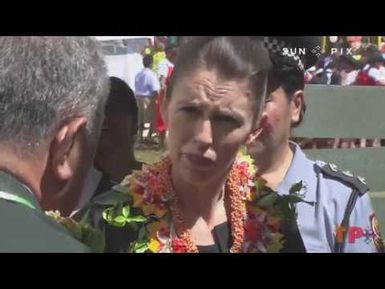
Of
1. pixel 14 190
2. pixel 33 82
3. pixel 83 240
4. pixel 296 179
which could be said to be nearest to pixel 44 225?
pixel 14 190

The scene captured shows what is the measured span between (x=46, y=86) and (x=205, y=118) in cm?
98

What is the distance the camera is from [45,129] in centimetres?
218

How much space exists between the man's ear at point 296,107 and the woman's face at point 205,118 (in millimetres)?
204

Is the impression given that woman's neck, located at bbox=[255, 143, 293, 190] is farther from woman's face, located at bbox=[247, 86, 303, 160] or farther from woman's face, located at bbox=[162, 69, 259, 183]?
woman's face, located at bbox=[162, 69, 259, 183]

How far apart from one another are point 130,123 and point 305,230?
963 mm

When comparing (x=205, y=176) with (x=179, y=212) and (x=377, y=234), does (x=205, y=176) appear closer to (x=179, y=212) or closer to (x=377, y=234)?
(x=179, y=212)

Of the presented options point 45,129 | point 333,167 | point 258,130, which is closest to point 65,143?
point 45,129

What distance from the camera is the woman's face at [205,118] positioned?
10.6 ft

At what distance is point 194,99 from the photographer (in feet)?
10.6

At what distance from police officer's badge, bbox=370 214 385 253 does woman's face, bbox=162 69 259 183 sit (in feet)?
2.57

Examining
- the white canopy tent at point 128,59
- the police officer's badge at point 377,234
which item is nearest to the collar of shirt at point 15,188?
the white canopy tent at point 128,59

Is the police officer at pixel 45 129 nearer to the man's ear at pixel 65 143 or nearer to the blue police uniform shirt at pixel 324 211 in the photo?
the man's ear at pixel 65 143

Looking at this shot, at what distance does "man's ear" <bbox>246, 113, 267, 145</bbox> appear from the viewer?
3314 millimetres
